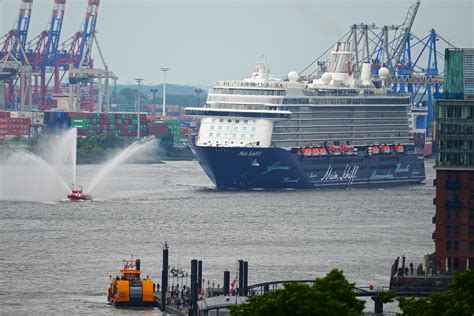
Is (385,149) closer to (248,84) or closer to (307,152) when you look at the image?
(307,152)

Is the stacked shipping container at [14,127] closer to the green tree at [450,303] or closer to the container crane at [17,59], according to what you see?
the container crane at [17,59]

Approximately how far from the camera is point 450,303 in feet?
122

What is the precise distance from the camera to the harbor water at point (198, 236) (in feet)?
193

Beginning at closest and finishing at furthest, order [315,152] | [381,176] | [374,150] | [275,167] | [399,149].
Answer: [275,167], [315,152], [381,176], [374,150], [399,149]

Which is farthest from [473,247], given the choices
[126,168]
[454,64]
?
[126,168]

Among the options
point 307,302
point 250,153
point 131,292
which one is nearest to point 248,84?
point 250,153

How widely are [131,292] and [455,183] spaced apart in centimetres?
963

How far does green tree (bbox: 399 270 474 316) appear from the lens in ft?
120

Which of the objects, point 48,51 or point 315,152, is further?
point 48,51

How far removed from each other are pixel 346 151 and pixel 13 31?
83683 mm

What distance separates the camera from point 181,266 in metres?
62.3

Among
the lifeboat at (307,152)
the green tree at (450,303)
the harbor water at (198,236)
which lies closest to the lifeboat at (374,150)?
the harbor water at (198,236)

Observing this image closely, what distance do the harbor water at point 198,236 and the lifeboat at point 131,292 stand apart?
15.8 inches

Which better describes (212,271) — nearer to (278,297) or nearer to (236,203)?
(278,297)
